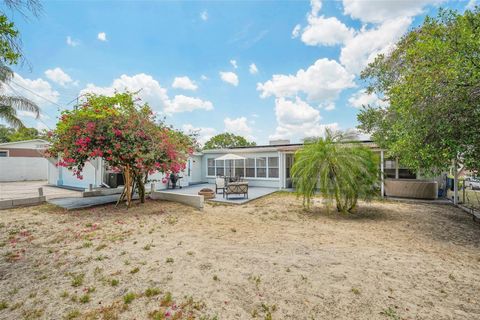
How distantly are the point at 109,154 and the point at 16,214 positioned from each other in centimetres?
430

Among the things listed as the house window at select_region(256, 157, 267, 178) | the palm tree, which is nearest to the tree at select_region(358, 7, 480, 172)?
the house window at select_region(256, 157, 267, 178)

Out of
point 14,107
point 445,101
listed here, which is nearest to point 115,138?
point 445,101

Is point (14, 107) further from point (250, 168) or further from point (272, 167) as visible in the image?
point (272, 167)

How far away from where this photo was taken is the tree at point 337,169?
23.9 ft

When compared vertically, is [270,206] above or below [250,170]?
below

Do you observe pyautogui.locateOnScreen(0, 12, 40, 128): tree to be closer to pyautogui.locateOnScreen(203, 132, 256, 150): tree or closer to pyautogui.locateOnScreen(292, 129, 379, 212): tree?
pyautogui.locateOnScreen(292, 129, 379, 212): tree

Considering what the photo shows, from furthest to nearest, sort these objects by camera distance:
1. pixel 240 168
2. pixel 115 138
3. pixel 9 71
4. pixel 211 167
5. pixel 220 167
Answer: pixel 211 167 → pixel 220 167 → pixel 240 168 → pixel 9 71 → pixel 115 138

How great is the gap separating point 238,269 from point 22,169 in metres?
28.8

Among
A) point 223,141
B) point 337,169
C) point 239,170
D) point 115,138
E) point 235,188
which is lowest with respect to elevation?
point 235,188

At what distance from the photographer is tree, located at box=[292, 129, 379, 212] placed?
727 centimetres

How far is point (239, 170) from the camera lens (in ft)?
57.6

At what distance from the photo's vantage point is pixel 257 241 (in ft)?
17.6

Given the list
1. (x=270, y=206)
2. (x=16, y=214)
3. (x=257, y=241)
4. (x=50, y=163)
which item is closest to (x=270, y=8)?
(x=270, y=206)

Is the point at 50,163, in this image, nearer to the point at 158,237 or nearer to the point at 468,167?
the point at 158,237
